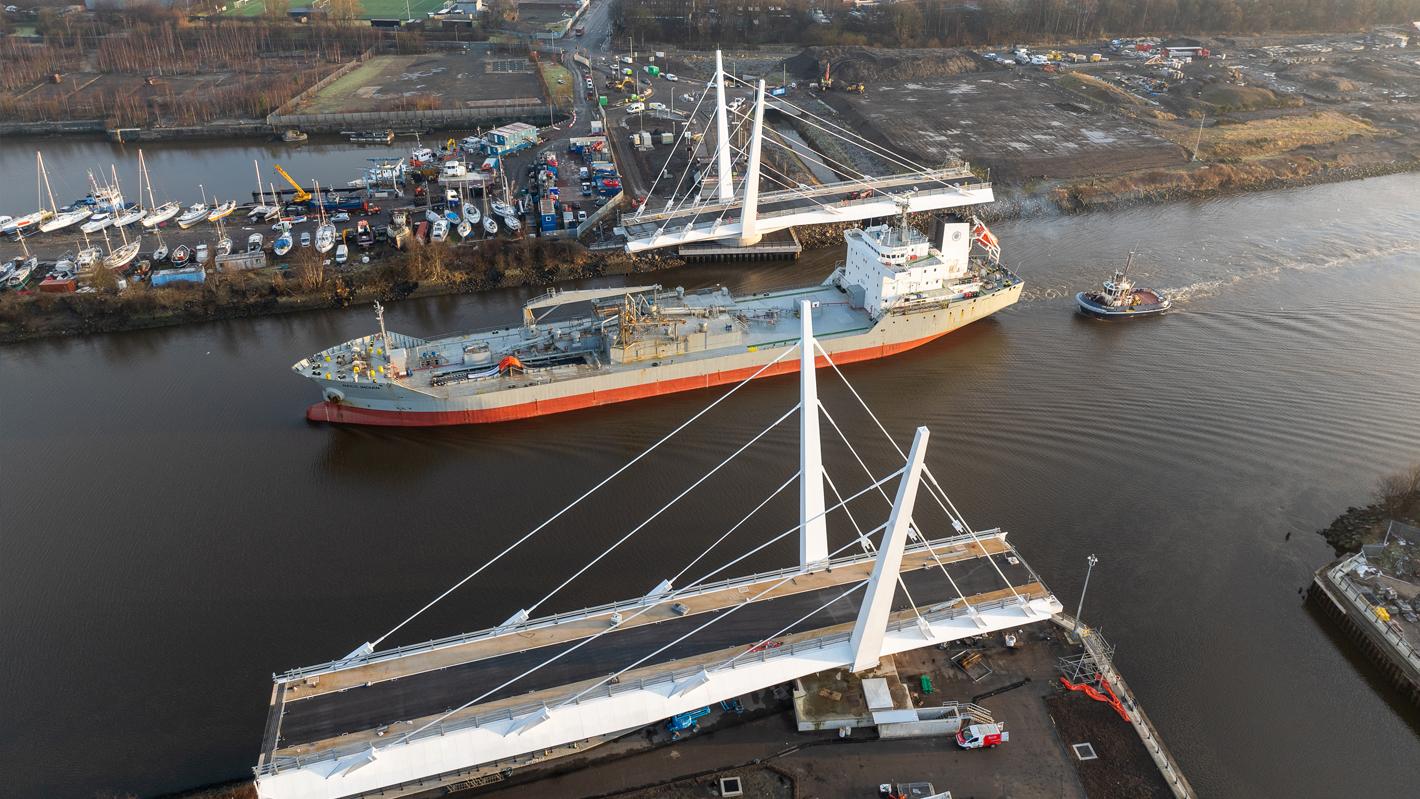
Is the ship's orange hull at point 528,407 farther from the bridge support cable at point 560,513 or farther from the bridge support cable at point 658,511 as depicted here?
the bridge support cable at point 658,511

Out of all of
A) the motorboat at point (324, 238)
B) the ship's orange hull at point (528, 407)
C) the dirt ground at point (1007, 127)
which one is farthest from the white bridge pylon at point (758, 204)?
the motorboat at point (324, 238)

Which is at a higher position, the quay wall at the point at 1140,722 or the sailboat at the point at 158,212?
the sailboat at the point at 158,212

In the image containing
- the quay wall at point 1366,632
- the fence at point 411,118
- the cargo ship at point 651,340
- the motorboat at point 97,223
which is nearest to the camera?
the quay wall at point 1366,632

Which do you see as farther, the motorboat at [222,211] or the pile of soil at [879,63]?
the pile of soil at [879,63]

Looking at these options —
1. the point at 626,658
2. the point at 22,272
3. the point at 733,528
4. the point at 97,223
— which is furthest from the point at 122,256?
the point at 626,658

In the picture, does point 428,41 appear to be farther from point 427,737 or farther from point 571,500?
point 427,737
